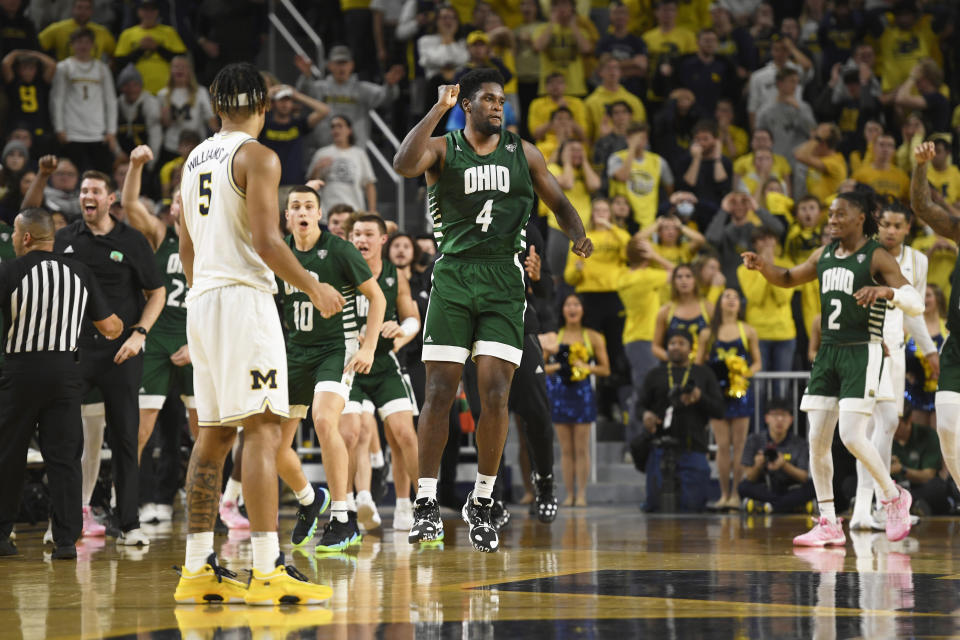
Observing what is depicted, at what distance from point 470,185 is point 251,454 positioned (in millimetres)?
2253

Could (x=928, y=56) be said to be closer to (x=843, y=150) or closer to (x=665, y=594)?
(x=843, y=150)

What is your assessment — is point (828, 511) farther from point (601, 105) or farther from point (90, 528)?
point (601, 105)

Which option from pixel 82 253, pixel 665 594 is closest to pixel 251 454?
pixel 665 594

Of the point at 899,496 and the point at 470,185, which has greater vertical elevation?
the point at 470,185

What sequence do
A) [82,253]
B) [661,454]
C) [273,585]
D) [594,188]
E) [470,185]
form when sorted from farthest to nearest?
[594,188]
[661,454]
[82,253]
[470,185]
[273,585]

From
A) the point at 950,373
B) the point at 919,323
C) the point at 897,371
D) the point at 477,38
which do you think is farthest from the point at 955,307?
the point at 477,38

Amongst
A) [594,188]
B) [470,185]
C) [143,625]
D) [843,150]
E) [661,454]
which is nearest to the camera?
[143,625]

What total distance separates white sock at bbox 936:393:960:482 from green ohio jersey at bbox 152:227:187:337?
5.77 meters

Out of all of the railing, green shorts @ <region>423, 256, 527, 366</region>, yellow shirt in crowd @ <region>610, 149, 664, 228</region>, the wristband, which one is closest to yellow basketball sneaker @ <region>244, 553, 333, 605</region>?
green shorts @ <region>423, 256, 527, 366</region>

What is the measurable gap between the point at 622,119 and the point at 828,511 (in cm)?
781

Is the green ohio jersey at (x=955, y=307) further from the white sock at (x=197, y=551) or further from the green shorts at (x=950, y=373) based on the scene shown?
the white sock at (x=197, y=551)

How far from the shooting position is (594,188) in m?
14.9

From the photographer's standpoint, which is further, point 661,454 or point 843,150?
point 843,150

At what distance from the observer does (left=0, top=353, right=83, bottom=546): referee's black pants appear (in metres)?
8.06
